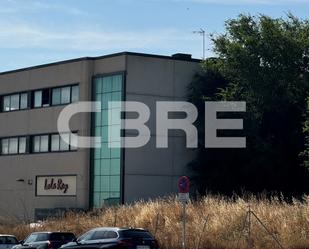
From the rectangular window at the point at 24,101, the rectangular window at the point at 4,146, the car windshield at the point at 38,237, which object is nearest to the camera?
the car windshield at the point at 38,237

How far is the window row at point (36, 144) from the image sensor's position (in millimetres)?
53562

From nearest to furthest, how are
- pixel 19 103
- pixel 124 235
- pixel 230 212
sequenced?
pixel 124 235 < pixel 230 212 < pixel 19 103

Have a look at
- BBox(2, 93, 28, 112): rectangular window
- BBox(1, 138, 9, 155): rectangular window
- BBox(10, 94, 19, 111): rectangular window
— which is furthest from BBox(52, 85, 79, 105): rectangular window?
BBox(1, 138, 9, 155): rectangular window

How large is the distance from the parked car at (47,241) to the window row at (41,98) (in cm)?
2202

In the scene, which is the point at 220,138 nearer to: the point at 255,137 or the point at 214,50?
the point at 255,137

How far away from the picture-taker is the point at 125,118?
49.7m

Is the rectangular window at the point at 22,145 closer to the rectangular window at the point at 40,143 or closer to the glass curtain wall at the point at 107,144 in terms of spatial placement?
the rectangular window at the point at 40,143

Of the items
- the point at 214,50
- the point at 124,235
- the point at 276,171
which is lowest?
the point at 124,235

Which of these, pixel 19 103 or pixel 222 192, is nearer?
pixel 222 192

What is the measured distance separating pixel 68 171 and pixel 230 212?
2350 centimetres

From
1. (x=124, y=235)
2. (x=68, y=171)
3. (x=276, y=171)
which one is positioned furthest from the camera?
(x=68, y=171)

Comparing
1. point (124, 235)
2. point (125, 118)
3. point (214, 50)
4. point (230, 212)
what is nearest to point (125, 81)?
point (125, 118)

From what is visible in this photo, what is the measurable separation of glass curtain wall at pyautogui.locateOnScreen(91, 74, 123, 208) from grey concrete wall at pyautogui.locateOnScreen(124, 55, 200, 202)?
835 mm

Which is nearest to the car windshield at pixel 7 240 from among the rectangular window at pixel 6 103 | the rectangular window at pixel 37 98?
the rectangular window at pixel 37 98
